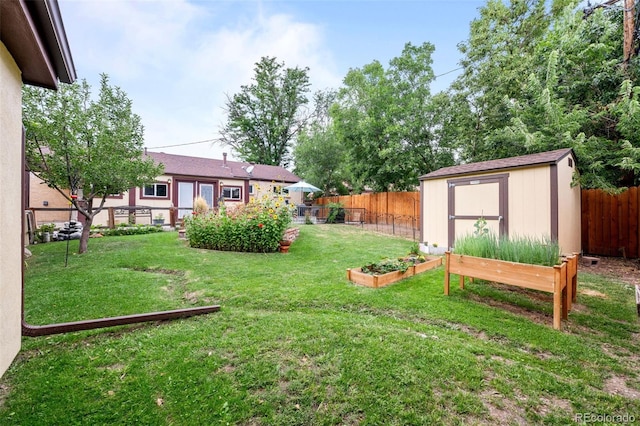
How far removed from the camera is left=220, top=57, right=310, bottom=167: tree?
2791 cm

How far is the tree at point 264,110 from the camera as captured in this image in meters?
27.9

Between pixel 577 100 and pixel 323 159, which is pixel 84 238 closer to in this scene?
pixel 577 100

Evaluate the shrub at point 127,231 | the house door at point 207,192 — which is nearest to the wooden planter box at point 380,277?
the shrub at point 127,231

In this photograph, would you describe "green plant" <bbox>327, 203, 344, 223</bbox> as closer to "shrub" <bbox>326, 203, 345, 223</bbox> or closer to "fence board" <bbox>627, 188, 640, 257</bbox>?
"shrub" <bbox>326, 203, 345, 223</bbox>

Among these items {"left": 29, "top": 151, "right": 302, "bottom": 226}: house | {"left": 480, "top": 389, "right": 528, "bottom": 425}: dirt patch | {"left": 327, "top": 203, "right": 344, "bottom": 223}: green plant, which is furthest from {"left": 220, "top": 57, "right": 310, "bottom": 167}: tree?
{"left": 480, "top": 389, "right": 528, "bottom": 425}: dirt patch

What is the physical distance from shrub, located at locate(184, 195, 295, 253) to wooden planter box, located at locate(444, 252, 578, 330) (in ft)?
15.6

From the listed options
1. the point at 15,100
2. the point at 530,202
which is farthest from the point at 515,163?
the point at 15,100

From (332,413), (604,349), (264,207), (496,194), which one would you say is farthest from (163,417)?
(496,194)

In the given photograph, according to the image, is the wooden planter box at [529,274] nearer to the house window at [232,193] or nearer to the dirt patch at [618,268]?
the dirt patch at [618,268]

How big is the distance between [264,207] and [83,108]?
4913 millimetres

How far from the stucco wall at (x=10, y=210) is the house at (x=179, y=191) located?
9026mm

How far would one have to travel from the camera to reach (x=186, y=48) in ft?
34.9

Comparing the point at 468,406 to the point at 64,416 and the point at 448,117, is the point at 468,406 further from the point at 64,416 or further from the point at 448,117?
the point at 448,117

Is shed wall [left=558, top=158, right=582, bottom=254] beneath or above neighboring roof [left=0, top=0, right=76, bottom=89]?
beneath
